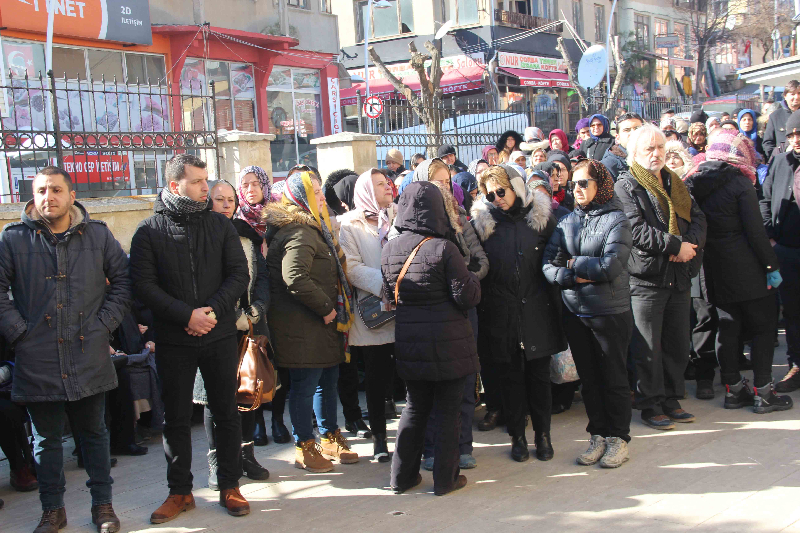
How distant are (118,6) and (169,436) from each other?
549 inches

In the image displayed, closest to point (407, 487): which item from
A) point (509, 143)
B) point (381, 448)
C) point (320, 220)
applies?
point (381, 448)

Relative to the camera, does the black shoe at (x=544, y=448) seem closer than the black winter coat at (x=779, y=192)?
Yes

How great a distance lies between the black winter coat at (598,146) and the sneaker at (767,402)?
385cm

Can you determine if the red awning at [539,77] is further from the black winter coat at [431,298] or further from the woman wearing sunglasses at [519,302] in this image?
the black winter coat at [431,298]

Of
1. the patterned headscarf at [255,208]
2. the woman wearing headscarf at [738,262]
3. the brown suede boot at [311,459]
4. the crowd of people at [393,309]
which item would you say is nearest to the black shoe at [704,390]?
the crowd of people at [393,309]

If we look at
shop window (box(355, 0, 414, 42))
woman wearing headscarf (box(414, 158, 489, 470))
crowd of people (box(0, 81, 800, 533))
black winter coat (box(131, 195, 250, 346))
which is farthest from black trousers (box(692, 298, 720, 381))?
shop window (box(355, 0, 414, 42))

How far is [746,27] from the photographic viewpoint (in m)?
39.4

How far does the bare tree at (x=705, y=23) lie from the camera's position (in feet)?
129

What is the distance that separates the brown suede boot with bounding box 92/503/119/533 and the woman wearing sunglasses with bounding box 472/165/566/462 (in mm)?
2524

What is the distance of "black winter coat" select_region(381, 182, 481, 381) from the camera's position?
14.4 feet

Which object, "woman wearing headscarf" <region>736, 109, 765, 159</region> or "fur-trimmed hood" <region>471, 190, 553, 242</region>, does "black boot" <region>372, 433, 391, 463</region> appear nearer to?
"fur-trimmed hood" <region>471, 190, 553, 242</region>

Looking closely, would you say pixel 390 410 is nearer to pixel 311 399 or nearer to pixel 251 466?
pixel 311 399

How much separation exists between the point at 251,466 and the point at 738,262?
392 centimetres

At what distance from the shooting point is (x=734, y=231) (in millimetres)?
5891
